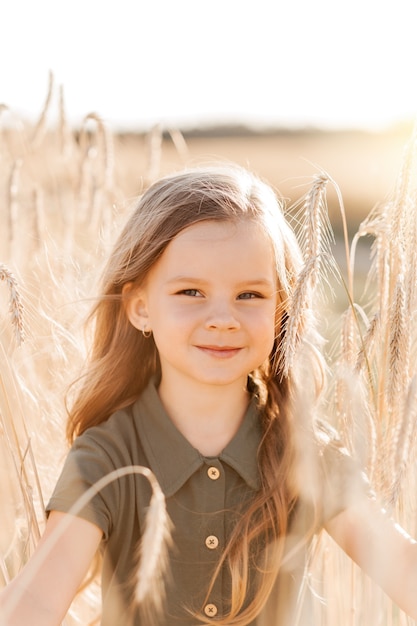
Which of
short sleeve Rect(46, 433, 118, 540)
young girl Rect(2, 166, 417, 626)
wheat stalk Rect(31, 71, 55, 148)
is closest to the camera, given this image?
short sleeve Rect(46, 433, 118, 540)

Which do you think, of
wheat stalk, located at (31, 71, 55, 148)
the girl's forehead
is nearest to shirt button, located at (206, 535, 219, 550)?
the girl's forehead

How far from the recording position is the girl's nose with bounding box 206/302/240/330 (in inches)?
66.4

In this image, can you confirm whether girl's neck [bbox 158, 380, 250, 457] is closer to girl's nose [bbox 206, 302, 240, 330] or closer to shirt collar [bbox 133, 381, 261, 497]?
shirt collar [bbox 133, 381, 261, 497]

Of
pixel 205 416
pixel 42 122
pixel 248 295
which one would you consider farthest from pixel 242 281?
pixel 42 122

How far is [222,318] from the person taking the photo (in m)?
1.69

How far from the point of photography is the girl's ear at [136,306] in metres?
1.89

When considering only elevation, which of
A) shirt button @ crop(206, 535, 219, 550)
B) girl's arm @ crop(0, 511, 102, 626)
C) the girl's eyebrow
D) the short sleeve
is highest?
the girl's eyebrow

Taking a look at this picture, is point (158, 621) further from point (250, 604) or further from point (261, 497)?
point (261, 497)

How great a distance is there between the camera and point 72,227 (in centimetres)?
267

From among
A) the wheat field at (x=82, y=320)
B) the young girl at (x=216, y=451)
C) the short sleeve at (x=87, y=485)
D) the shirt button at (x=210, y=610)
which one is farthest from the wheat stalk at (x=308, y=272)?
the shirt button at (x=210, y=610)

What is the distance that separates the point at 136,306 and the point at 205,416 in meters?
0.29

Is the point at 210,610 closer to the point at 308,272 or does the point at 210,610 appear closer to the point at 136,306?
the point at 136,306

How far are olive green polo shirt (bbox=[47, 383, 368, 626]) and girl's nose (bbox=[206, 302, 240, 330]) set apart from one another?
0.83ft

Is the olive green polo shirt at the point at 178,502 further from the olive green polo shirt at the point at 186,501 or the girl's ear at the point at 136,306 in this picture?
the girl's ear at the point at 136,306
